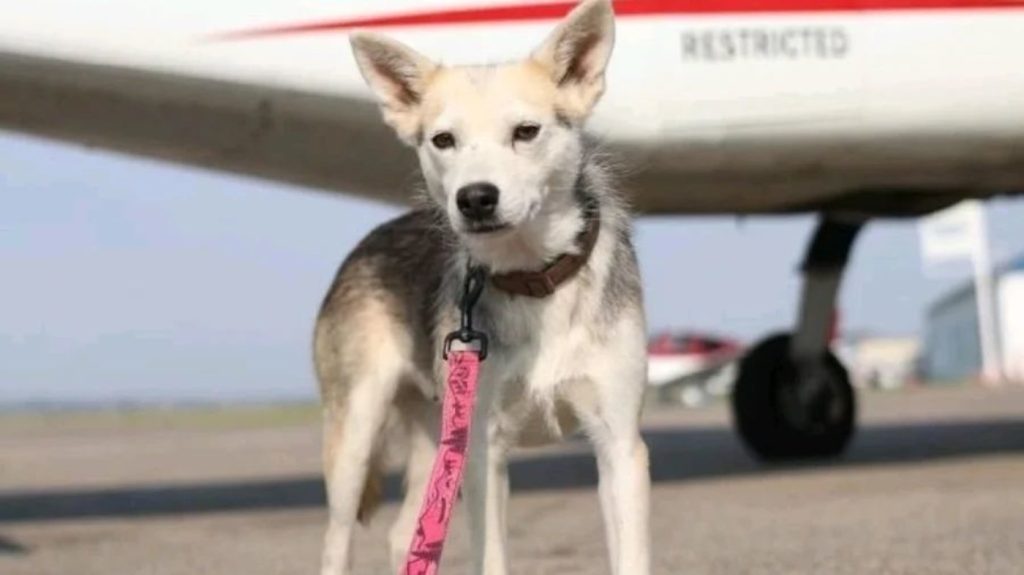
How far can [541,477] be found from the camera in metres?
12.1

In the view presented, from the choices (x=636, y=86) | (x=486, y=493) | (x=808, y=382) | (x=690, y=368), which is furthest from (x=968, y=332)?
(x=486, y=493)

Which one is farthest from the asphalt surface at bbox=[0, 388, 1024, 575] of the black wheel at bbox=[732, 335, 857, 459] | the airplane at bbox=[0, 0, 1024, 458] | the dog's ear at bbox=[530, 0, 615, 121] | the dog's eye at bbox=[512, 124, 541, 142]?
the dog's eye at bbox=[512, 124, 541, 142]

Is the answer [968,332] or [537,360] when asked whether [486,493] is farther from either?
[968,332]

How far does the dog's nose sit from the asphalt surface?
8.41ft

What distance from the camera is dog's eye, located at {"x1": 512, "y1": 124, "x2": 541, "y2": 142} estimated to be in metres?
4.79

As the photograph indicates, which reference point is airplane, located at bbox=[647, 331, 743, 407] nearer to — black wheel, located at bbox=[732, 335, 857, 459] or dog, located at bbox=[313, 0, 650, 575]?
black wheel, located at bbox=[732, 335, 857, 459]

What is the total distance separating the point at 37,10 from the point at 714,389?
1426 inches

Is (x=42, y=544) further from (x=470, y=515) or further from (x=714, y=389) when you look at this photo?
(x=714, y=389)

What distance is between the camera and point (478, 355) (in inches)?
197

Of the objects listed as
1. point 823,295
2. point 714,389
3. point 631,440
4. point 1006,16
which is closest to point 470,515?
point 631,440

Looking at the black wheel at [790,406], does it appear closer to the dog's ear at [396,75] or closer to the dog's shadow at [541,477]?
the dog's shadow at [541,477]

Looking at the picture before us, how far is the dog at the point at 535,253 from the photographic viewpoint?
15.7 ft

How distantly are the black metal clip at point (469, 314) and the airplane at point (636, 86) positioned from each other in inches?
150

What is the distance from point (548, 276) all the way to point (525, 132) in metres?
0.49
